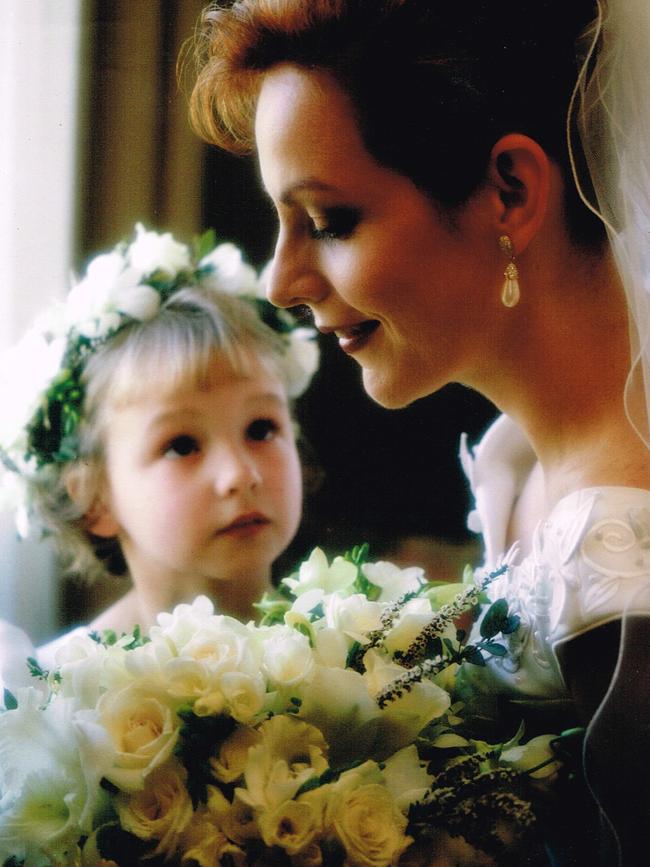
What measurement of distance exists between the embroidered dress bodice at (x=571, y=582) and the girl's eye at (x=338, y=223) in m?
0.33

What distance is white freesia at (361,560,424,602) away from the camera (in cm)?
103

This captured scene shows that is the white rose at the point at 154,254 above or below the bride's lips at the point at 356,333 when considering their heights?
below

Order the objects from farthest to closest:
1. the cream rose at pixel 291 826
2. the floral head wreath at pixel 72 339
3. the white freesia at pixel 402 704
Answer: the floral head wreath at pixel 72 339, the white freesia at pixel 402 704, the cream rose at pixel 291 826

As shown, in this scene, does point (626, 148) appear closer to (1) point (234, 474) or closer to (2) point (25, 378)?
(1) point (234, 474)

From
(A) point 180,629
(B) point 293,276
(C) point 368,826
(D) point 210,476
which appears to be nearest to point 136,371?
(D) point 210,476

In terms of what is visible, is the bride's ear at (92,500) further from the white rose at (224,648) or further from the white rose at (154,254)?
the white rose at (224,648)

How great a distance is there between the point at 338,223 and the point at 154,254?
20.5 inches

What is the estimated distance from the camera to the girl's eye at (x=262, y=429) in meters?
1.31

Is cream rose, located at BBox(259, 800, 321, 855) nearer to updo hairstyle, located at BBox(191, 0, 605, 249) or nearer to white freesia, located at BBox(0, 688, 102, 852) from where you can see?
white freesia, located at BBox(0, 688, 102, 852)

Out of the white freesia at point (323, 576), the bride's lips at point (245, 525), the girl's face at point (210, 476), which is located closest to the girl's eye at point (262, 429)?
the girl's face at point (210, 476)

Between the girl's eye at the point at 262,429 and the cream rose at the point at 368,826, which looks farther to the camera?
the girl's eye at the point at 262,429

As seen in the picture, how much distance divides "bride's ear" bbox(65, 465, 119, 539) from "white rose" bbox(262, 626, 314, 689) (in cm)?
62

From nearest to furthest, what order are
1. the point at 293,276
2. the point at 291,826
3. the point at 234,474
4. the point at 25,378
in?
the point at 291,826
the point at 293,276
the point at 234,474
the point at 25,378

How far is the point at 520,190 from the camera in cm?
91
